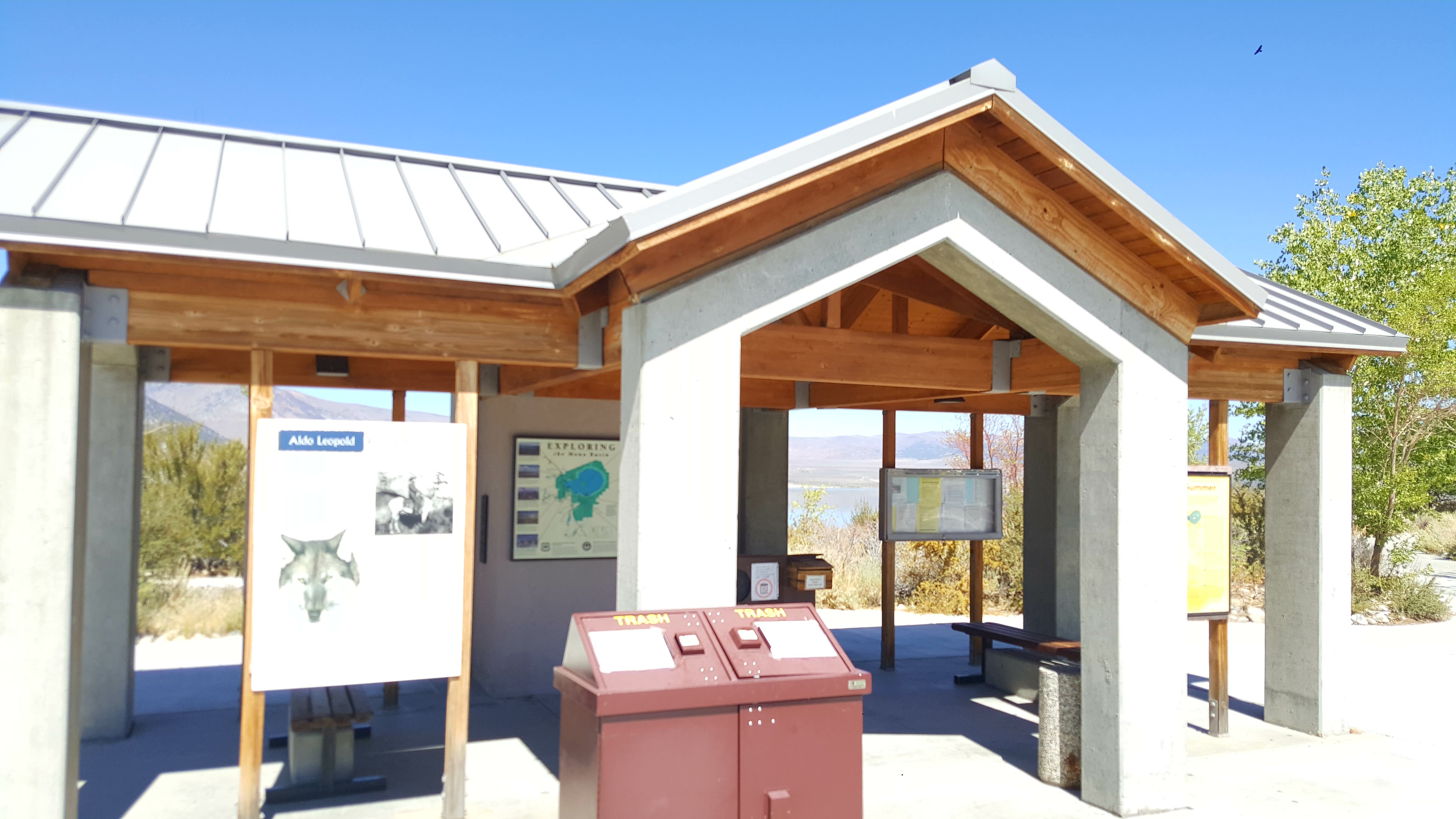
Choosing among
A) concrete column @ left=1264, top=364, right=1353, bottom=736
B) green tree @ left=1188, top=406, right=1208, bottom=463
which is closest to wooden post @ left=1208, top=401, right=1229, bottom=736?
concrete column @ left=1264, top=364, right=1353, bottom=736

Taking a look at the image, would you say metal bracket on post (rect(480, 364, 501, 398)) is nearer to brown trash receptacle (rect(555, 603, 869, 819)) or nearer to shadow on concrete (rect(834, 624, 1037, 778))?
shadow on concrete (rect(834, 624, 1037, 778))

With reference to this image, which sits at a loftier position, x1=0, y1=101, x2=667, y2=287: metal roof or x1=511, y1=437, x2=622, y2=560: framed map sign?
x1=0, y1=101, x2=667, y2=287: metal roof

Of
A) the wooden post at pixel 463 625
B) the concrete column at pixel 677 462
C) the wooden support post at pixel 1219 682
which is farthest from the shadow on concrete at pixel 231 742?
the wooden support post at pixel 1219 682

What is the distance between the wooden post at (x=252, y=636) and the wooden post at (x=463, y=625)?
103cm

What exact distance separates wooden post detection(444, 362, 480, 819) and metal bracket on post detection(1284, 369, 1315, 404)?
6.81 m

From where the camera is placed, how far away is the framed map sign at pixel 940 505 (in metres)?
10.9

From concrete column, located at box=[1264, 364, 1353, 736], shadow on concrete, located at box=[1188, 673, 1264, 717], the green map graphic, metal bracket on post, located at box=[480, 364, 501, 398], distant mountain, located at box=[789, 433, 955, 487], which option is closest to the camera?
concrete column, located at box=[1264, 364, 1353, 736]

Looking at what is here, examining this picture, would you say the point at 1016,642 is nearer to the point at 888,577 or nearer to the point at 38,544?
the point at 888,577

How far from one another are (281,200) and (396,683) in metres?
4.89

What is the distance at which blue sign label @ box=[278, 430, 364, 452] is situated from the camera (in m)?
5.62

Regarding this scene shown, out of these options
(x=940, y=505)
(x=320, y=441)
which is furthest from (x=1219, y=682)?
(x=320, y=441)

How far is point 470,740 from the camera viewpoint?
7961 millimetres

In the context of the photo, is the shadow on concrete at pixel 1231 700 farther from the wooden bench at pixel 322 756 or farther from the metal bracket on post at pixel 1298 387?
the wooden bench at pixel 322 756

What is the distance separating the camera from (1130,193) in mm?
5973
